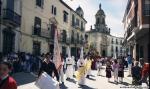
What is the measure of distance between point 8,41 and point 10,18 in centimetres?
212

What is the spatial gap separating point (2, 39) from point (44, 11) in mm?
12961

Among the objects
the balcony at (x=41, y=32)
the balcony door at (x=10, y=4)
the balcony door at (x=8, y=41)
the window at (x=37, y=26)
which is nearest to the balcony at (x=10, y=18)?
the balcony door at (x=10, y=4)

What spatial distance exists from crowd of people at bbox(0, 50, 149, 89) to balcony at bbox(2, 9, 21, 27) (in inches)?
104

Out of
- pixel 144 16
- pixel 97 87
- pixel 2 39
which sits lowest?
pixel 97 87

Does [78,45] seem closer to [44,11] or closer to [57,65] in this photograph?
[44,11]

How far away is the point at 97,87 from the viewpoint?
1689cm

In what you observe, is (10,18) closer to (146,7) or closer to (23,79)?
(23,79)

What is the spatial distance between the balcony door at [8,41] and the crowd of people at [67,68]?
116 cm

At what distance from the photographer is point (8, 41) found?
26.1 m

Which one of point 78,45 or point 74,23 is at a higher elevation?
point 74,23

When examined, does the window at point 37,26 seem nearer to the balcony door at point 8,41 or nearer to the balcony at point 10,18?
the balcony door at point 8,41

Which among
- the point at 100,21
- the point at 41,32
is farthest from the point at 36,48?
the point at 100,21

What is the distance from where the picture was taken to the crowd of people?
5698 millimetres

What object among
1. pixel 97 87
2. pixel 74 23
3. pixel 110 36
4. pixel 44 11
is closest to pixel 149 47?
pixel 97 87
